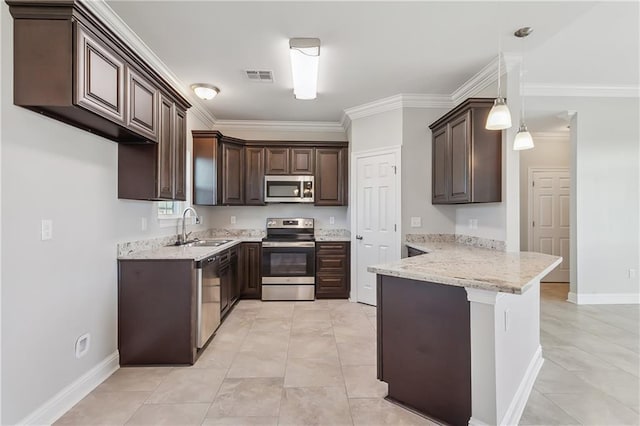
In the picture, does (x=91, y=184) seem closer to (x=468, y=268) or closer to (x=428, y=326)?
(x=428, y=326)

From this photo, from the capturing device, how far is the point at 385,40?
256cm

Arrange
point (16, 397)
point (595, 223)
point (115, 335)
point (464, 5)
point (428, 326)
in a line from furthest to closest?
point (595, 223)
point (115, 335)
point (464, 5)
point (428, 326)
point (16, 397)

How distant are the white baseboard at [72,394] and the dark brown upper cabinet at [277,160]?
3.04m

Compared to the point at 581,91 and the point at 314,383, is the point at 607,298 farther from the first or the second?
the point at 314,383

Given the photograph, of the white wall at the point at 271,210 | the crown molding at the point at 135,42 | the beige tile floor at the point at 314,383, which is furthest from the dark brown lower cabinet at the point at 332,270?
the crown molding at the point at 135,42

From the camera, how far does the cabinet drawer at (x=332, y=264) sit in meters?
4.39

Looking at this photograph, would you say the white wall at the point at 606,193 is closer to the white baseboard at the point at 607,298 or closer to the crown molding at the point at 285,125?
the white baseboard at the point at 607,298

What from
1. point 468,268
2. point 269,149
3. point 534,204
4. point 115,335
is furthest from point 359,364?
point 534,204

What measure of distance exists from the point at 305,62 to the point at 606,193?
4381 millimetres

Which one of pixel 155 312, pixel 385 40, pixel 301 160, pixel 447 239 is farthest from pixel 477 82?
pixel 155 312

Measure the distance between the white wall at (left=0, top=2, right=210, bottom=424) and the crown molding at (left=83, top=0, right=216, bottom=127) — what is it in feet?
2.05

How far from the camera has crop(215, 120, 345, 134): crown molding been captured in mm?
4918

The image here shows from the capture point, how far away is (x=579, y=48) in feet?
9.61

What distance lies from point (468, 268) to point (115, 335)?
277 centimetres
